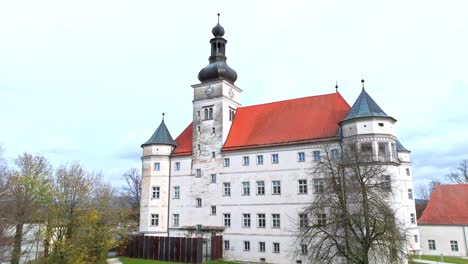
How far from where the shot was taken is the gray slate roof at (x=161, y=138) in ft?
119

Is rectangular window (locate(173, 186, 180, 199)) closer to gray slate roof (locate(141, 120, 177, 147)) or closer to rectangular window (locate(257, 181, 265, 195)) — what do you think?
gray slate roof (locate(141, 120, 177, 147))

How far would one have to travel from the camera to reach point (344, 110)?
30.5 metres

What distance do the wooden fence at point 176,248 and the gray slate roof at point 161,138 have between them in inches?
361

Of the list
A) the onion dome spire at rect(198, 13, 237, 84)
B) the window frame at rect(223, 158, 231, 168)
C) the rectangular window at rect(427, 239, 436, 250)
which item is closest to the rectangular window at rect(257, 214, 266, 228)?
the window frame at rect(223, 158, 231, 168)

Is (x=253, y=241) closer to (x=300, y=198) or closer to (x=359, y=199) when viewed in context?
(x=300, y=198)

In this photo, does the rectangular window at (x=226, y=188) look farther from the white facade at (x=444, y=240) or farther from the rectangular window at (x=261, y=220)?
the white facade at (x=444, y=240)

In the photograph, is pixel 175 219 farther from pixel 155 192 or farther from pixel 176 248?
pixel 176 248

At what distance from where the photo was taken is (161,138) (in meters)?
36.7

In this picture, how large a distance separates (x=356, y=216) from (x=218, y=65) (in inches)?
868

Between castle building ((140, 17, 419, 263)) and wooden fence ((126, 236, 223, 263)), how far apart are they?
1529 mm

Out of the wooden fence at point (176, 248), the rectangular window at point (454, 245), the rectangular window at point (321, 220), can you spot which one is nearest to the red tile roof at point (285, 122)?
the wooden fence at point (176, 248)

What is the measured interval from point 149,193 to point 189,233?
18.3ft

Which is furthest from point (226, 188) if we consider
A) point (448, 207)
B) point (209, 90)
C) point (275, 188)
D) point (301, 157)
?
point (448, 207)

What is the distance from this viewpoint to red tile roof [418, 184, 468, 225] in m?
35.4
